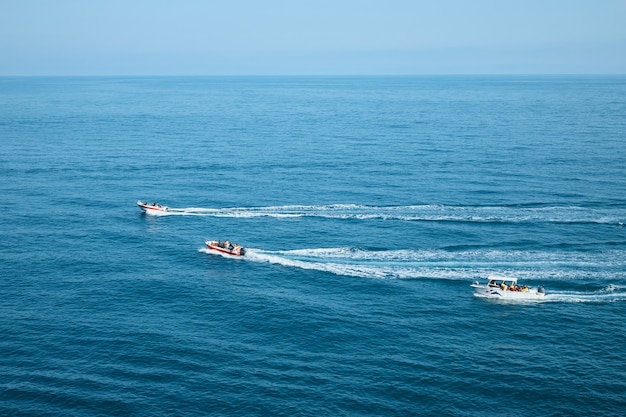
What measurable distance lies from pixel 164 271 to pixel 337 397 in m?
48.9

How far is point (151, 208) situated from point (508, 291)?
274ft

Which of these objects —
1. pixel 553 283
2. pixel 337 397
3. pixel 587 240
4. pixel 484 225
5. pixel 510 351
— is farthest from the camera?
pixel 484 225

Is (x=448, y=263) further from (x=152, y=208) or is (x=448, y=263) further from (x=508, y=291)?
(x=152, y=208)

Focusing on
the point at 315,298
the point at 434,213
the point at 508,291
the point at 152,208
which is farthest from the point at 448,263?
the point at 152,208

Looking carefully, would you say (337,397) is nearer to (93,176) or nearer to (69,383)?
(69,383)

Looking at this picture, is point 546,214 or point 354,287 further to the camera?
point 546,214

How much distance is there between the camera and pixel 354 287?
100812 mm

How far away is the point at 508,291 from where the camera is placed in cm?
9481

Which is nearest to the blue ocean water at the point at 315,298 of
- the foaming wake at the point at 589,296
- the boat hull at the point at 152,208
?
the foaming wake at the point at 589,296

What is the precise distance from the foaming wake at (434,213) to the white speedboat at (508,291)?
3505cm

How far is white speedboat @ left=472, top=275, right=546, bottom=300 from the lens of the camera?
94562 mm

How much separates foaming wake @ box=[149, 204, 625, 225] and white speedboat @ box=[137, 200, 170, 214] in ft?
5.32

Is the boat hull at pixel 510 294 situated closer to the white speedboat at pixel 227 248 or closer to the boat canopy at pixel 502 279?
the boat canopy at pixel 502 279

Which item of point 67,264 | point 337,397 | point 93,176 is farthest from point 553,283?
point 93,176
